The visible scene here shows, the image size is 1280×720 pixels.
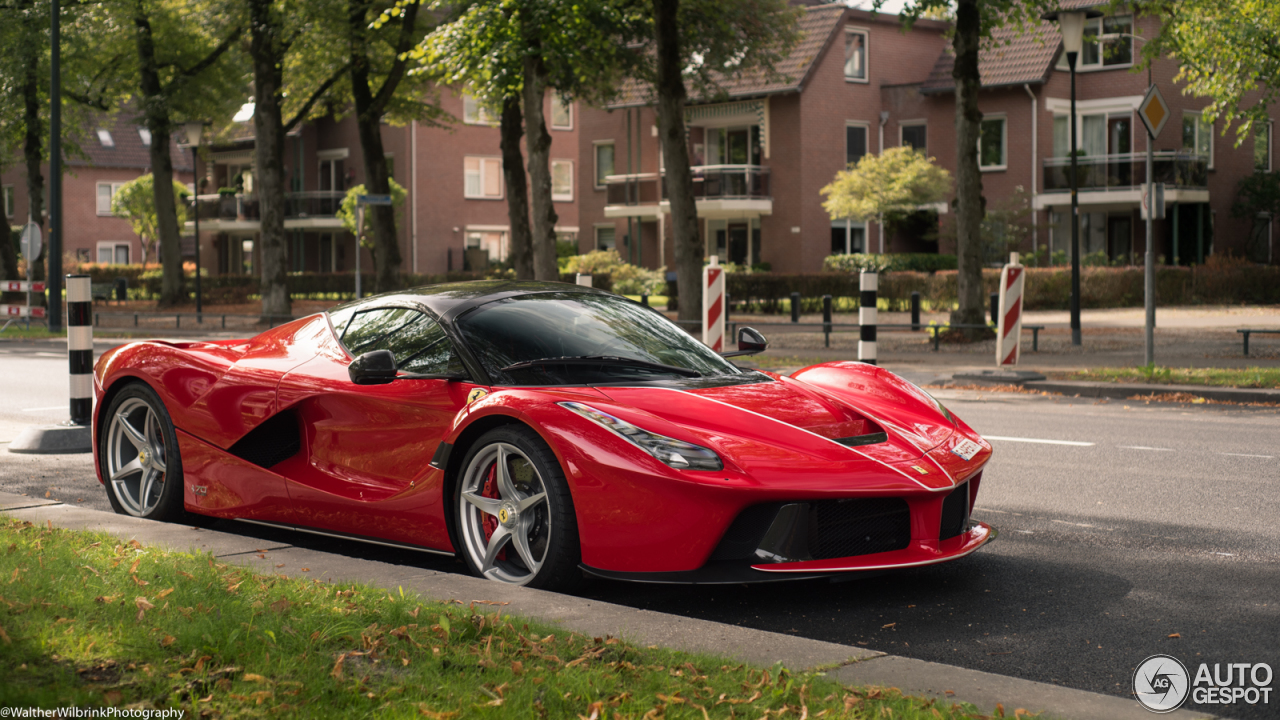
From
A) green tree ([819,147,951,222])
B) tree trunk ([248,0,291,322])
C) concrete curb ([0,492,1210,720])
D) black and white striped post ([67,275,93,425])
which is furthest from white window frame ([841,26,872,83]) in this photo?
concrete curb ([0,492,1210,720])

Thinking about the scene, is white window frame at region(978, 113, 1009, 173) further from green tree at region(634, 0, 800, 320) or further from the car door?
the car door

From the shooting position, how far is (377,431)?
5.48m

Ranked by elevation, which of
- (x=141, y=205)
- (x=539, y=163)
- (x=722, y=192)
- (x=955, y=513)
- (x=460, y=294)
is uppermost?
(x=141, y=205)

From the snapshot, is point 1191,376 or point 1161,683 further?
point 1191,376

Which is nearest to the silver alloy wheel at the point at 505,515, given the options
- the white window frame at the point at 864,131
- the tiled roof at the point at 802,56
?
the tiled roof at the point at 802,56

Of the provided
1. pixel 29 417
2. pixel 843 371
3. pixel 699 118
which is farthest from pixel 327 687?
pixel 699 118

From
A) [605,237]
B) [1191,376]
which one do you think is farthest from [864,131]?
[1191,376]

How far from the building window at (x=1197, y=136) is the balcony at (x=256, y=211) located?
32107 millimetres

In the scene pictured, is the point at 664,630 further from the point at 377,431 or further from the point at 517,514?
the point at 377,431

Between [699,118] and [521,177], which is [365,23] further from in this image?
[699,118]

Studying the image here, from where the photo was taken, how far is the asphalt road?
14.1 feet

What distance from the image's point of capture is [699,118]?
147 ft

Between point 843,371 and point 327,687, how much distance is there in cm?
360

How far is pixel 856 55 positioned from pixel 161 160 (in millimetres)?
22758
